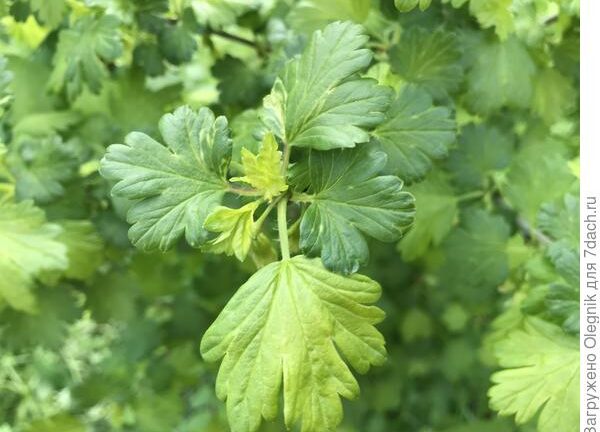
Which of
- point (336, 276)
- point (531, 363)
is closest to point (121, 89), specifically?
point (336, 276)

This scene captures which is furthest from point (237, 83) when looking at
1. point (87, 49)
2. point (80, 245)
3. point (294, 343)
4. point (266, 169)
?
point (294, 343)

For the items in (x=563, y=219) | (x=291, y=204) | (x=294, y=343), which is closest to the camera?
(x=294, y=343)

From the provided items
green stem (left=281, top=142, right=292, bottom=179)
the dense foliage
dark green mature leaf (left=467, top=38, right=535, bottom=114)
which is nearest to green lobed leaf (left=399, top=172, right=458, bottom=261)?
the dense foliage

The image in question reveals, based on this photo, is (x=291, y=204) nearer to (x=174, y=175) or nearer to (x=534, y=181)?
(x=174, y=175)

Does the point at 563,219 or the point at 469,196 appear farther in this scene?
the point at 469,196

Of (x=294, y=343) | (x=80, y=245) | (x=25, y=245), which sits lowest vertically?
(x=80, y=245)

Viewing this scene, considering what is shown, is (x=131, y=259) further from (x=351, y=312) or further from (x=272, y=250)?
(x=351, y=312)
